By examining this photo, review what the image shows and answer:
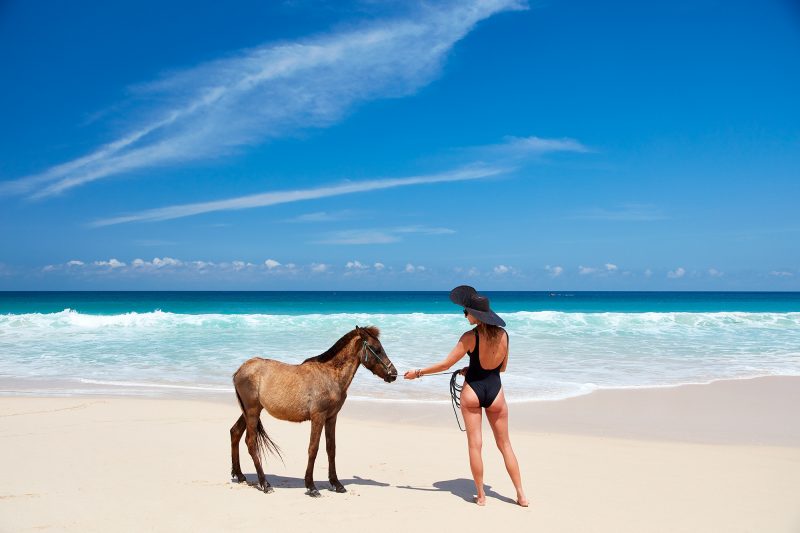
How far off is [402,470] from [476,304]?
7.65ft

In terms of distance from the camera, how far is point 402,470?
5.93m

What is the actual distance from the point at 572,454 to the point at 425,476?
198 centimetres

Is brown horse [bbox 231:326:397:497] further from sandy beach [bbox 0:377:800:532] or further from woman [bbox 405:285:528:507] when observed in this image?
woman [bbox 405:285:528:507]

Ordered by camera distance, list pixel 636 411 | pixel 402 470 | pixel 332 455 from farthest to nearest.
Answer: pixel 636 411 < pixel 402 470 < pixel 332 455

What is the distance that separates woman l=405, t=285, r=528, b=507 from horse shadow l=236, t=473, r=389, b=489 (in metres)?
1.15

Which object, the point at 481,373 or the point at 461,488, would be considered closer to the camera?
the point at 481,373

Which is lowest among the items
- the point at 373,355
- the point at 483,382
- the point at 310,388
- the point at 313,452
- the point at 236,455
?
the point at 236,455

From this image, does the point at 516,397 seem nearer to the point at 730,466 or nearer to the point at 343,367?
the point at 730,466

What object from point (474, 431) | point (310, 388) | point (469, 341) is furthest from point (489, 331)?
point (310, 388)

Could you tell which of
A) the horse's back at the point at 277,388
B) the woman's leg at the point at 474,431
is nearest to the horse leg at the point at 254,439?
the horse's back at the point at 277,388

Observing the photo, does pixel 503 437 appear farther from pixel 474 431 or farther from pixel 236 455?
pixel 236 455

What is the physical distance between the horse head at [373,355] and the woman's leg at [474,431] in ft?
2.42

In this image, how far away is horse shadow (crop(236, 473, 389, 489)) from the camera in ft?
17.4

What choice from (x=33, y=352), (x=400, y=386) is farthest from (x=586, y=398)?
(x=33, y=352)
